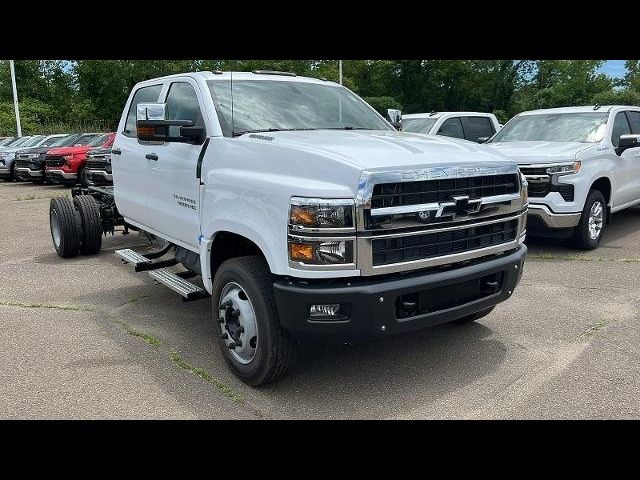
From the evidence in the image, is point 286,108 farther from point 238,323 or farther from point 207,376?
point 207,376

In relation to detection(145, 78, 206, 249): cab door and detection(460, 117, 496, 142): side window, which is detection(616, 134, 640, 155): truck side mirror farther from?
detection(145, 78, 206, 249): cab door

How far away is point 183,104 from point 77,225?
3.50m

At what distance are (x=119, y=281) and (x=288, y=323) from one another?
3.91 meters

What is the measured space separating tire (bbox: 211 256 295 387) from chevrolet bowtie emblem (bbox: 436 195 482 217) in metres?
1.15

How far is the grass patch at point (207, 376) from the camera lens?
3820 millimetres

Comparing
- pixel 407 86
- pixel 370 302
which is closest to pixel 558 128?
pixel 370 302

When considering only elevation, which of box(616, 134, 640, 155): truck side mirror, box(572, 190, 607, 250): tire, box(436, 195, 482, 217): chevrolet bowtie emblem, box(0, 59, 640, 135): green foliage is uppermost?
box(0, 59, 640, 135): green foliage

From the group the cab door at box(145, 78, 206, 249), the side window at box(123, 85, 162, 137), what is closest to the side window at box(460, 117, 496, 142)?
the side window at box(123, 85, 162, 137)

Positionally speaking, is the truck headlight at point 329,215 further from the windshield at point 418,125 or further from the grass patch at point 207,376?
the windshield at point 418,125

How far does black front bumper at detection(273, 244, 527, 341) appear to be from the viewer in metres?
3.33

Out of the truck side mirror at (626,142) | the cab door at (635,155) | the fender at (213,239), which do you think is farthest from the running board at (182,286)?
the cab door at (635,155)

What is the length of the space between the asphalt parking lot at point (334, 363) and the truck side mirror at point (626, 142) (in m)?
2.62

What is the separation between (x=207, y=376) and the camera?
162 inches

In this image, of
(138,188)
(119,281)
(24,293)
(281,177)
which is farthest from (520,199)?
(24,293)
